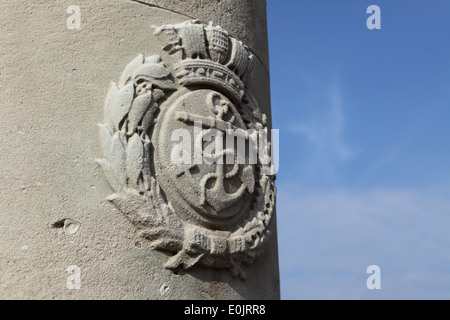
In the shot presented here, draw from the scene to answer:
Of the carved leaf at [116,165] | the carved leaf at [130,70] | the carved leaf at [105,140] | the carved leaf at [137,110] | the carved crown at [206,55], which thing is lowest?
the carved leaf at [116,165]

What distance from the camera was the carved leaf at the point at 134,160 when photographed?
4031mm

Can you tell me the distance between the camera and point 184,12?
4.63 m

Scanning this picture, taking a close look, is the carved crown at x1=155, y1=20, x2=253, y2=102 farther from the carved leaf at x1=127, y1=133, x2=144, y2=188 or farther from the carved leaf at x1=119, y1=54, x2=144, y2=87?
Answer: the carved leaf at x1=127, y1=133, x2=144, y2=188

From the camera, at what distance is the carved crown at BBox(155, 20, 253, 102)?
4438 mm

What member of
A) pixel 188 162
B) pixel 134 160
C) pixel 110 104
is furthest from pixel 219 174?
pixel 110 104

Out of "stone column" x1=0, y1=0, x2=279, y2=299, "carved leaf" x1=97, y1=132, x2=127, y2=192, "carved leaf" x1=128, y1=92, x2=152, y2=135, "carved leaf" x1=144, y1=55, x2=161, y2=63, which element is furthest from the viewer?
"carved leaf" x1=144, y1=55, x2=161, y2=63

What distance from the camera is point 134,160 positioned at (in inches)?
159

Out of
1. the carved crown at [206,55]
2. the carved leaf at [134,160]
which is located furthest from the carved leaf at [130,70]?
the carved leaf at [134,160]

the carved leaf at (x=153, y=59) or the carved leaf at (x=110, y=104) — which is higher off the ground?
the carved leaf at (x=153, y=59)

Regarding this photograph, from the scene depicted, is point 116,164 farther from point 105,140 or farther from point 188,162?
point 188,162

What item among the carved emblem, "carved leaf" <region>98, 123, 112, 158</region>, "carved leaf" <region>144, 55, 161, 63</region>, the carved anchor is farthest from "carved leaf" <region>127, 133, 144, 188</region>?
"carved leaf" <region>144, 55, 161, 63</region>

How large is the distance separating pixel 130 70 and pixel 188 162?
69 centimetres

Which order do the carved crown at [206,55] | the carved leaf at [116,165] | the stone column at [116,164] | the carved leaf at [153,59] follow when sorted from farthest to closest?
the carved crown at [206,55] < the carved leaf at [153,59] < the carved leaf at [116,165] < the stone column at [116,164]

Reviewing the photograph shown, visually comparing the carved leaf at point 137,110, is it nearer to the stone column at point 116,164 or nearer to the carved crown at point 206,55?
the stone column at point 116,164
